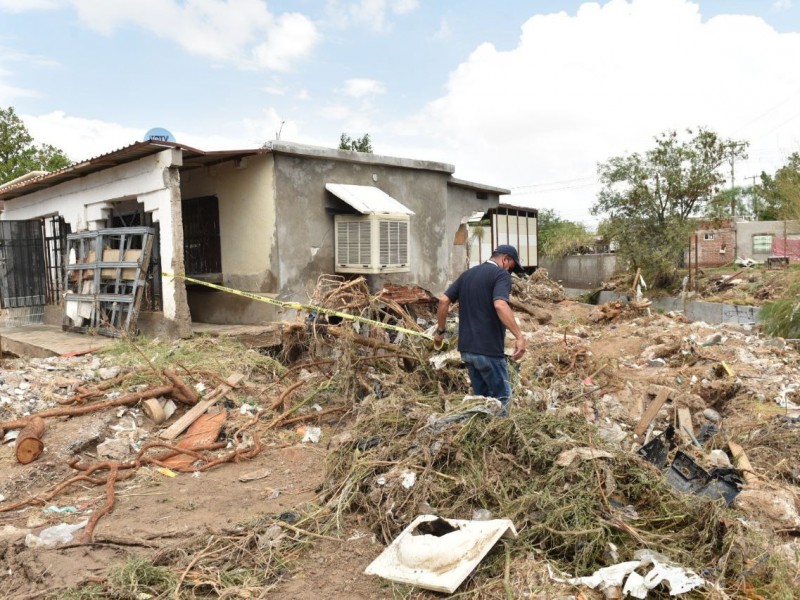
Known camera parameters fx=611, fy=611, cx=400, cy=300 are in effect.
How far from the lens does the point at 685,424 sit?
5.80 m

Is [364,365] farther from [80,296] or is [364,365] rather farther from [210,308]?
[80,296]

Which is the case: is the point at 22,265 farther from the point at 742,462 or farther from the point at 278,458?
the point at 742,462

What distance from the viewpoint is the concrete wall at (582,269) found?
2320 cm

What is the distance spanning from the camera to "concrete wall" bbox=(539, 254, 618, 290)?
23.2 meters

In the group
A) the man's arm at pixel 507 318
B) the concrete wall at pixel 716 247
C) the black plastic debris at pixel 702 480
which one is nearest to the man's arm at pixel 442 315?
the man's arm at pixel 507 318

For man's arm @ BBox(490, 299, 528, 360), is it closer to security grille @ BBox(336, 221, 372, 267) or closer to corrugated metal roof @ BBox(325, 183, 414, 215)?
corrugated metal roof @ BBox(325, 183, 414, 215)

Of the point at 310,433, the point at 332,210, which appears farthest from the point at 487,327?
the point at 332,210

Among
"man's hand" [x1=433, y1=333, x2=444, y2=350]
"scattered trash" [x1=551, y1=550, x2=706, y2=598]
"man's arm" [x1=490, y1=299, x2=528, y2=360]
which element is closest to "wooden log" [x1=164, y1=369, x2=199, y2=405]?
"man's hand" [x1=433, y1=333, x2=444, y2=350]

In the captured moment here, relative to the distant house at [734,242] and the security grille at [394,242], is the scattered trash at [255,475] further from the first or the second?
the distant house at [734,242]

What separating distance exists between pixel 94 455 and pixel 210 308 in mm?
5343

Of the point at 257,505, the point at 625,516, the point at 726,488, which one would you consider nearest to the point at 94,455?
the point at 257,505

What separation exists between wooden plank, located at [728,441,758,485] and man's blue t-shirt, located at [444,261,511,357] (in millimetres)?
2064

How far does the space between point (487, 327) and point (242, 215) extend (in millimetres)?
6335

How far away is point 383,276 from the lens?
1150 cm
